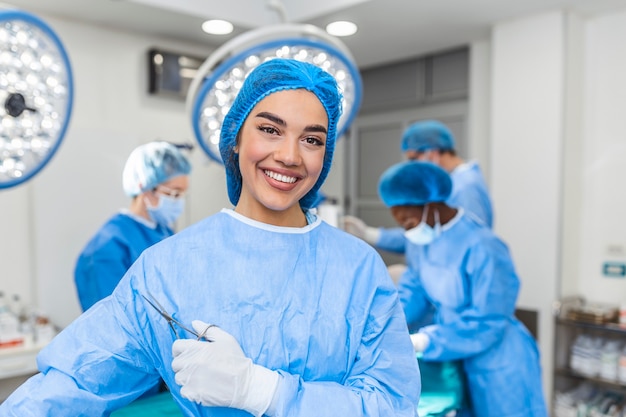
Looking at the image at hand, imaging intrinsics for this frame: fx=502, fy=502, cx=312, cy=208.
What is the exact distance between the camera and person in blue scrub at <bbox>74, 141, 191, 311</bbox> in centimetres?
191

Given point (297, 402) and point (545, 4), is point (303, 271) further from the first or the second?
point (545, 4)

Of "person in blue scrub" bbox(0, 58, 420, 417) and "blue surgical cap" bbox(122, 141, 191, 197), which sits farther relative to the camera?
"blue surgical cap" bbox(122, 141, 191, 197)

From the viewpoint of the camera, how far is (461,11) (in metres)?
3.12

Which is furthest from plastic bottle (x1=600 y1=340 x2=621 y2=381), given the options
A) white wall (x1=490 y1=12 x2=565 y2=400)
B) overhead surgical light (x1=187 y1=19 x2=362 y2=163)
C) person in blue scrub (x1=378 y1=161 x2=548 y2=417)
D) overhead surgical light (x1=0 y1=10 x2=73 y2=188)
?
overhead surgical light (x1=0 y1=10 x2=73 y2=188)

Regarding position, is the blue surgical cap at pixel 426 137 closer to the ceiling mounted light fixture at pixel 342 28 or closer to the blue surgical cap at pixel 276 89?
the ceiling mounted light fixture at pixel 342 28

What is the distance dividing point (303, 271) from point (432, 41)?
3200 millimetres

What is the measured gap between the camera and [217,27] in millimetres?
3381

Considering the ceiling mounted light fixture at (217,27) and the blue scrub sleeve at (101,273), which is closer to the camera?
the blue scrub sleeve at (101,273)

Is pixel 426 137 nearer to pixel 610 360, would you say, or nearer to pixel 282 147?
pixel 610 360

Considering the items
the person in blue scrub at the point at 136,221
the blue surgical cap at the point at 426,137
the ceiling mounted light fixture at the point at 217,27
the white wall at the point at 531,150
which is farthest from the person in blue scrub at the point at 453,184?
the ceiling mounted light fixture at the point at 217,27

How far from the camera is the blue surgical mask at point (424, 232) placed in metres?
1.91

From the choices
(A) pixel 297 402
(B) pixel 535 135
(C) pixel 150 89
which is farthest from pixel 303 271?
(C) pixel 150 89

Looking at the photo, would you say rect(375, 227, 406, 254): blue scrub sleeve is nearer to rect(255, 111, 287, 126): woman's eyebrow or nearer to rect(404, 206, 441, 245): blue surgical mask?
rect(404, 206, 441, 245): blue surgical mask

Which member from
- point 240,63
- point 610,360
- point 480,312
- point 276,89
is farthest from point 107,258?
point 610,360
